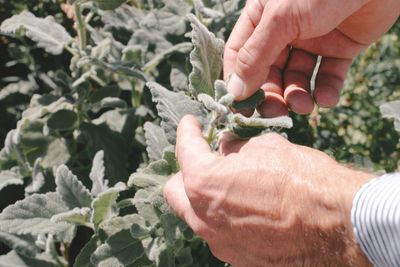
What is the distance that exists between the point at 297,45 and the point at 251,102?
453 millimetres

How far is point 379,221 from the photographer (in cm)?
100

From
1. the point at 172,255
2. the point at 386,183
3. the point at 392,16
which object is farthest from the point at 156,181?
the point at 392,16

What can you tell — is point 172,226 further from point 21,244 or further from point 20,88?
point 20,88

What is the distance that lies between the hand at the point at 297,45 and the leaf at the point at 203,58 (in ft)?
0.27

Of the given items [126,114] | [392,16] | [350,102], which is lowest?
[350,102]

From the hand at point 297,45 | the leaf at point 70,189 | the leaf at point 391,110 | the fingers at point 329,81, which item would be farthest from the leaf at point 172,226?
the leaf at point 391,110

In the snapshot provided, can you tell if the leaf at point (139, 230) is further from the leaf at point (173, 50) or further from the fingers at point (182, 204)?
the leaf at point (173, 50)

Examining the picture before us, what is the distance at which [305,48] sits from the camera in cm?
169

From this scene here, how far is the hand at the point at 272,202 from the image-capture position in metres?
1.05

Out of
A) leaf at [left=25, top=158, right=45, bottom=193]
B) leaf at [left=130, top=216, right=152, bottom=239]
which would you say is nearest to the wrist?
leaf at [left=130, top=216, right=152, bottom=239]

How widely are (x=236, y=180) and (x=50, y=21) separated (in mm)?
1647

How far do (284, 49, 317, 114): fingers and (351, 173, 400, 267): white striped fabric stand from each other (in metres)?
0.52

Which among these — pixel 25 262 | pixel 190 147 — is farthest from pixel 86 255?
pixel 190 147

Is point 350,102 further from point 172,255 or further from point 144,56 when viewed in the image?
point 172,255
